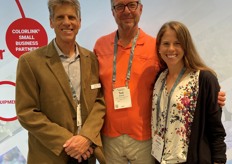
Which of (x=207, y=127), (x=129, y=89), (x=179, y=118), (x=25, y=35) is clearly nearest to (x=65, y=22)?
(x=129, y=89)

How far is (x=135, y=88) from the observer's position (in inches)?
68.1

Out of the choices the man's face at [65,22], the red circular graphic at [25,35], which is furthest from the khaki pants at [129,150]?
the red circular graphic at [25,35]

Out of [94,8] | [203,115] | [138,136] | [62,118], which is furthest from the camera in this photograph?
[94,8]

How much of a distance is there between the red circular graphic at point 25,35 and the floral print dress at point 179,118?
1.65m

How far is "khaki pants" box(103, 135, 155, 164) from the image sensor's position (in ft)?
5.72

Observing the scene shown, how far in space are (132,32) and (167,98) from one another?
→ 0.56m

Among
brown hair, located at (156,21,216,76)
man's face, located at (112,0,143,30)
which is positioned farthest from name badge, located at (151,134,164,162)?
man's face, located at (112,0,143,30)

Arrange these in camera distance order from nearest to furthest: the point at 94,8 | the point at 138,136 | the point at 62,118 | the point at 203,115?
the point at 203,115, the point at 62,118, the point at 138,136, the point at 94,8

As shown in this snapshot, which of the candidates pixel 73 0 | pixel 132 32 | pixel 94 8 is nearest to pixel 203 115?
pixel 132 32

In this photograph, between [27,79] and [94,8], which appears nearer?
[27,79]

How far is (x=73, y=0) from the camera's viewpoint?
1.59 metres

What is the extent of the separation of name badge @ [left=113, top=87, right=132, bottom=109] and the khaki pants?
0.22 meters

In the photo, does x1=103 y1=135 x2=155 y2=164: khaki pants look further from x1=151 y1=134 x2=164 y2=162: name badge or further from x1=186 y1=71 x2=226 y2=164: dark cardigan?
x1=186 y1=71 x2=226 y2=164: dark cardigan

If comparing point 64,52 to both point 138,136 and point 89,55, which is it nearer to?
point 89,55
